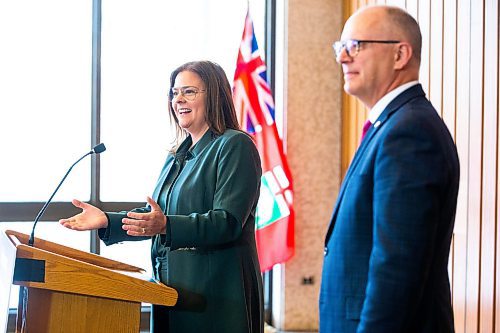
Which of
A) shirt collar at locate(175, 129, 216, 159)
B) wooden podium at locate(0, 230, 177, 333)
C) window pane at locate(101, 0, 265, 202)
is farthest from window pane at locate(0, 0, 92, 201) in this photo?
wooden podium at locate(0, 230, 177, 333)

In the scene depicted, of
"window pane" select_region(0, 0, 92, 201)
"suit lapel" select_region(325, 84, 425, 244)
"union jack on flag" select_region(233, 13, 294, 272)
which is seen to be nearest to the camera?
"suit lapel" select_region(325, 84, 425, 244)

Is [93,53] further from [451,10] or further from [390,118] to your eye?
[390,118]

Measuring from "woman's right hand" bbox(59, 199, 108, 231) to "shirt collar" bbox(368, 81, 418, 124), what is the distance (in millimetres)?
1046

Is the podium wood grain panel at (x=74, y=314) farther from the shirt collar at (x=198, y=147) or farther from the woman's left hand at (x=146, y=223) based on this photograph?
the shirt collar at (x=198, y=147)

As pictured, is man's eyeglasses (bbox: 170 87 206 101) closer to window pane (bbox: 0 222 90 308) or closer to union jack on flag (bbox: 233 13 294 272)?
union jack on flag (bbox: 233 13 294 272)

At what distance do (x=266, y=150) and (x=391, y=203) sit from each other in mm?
3665

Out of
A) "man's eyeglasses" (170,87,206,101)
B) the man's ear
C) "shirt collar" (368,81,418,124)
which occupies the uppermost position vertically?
the man's ear

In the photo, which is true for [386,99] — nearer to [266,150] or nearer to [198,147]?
[198,147]

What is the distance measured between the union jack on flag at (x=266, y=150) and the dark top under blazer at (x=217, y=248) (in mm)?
2633

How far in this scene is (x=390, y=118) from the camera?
6.14 ft

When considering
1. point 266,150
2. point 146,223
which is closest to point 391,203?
point 146,223

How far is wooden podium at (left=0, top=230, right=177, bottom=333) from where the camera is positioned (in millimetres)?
2240

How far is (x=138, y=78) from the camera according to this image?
18.0 feet

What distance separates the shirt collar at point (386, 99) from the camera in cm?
194
